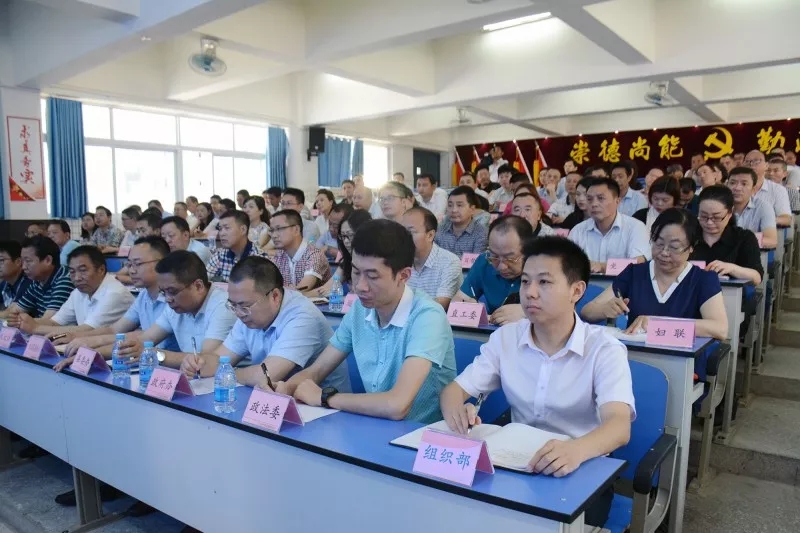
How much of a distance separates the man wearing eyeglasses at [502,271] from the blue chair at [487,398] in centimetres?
31

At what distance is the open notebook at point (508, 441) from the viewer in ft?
3.69

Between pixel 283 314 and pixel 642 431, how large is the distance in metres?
1.17

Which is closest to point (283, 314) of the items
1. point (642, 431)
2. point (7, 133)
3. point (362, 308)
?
point (362, 308)

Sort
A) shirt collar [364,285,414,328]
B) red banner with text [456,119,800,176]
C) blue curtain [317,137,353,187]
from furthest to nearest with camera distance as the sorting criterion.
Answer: blue curtain [317,137,353,187]
red banner with text [456,119,800,176]
shirt collar [364,285,414,328]

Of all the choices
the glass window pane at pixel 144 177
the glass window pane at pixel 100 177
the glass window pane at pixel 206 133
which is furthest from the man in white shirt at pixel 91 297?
the glass window pane at pixel 206 133

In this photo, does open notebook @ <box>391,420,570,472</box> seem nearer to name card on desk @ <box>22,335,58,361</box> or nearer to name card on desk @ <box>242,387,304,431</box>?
name card on desk @ <box>242,387,304,431</box>

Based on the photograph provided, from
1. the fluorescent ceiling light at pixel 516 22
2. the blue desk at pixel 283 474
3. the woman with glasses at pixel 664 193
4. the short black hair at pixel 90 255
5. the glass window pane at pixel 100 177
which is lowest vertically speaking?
the blue desk at pixel 283 474

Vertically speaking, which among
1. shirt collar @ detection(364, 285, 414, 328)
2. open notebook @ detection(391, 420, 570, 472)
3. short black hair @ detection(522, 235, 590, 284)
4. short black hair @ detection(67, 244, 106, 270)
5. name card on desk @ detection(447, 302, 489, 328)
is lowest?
open notebook @ detection(391, 420, 570, 472)

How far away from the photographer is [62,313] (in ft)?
9.82

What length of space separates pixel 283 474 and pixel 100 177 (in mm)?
8084

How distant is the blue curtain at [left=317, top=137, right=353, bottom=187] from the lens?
35.5ft

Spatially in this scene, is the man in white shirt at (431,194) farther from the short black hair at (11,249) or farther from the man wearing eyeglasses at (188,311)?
the man wearing eyeglasses at (188,311)

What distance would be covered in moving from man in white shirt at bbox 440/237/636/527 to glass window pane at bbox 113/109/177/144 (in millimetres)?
8253

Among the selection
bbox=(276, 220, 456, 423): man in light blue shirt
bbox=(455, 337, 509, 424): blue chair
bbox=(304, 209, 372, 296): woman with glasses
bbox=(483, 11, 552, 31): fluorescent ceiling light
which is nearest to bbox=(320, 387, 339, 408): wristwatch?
bbox=(276, 220, 456, 423): man in light blue shirt
